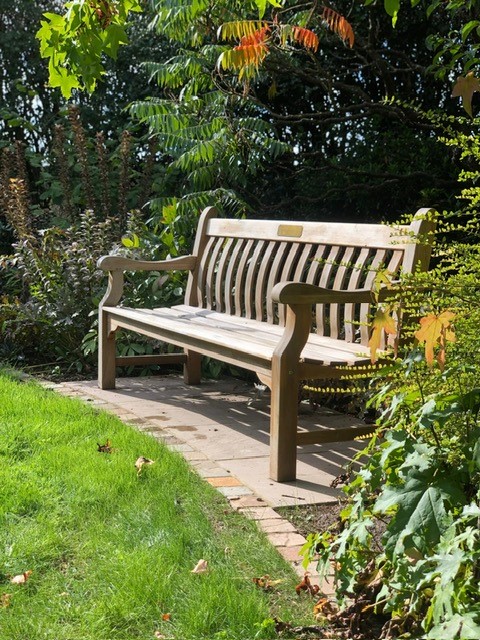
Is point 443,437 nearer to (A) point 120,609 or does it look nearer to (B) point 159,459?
(A) point 120,609

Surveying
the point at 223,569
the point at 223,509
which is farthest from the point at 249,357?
the point at 223,569

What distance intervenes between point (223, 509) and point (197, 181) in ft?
14.1

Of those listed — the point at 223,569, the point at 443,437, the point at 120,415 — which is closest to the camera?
the point at 443,437

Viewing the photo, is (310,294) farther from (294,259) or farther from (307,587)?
(294,259)

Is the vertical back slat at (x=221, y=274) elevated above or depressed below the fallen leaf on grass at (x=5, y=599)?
above

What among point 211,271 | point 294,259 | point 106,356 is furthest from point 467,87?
point 106,356

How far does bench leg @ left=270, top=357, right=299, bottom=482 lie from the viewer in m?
3.87

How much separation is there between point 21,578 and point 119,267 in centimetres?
344

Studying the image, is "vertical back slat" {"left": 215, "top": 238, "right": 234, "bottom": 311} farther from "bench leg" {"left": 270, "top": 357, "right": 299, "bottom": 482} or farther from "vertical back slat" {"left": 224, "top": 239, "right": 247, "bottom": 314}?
"bench leg" {"left": 270, "top": 357, "right": 299, "bottom": 482}

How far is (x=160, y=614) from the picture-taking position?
2.58 metres

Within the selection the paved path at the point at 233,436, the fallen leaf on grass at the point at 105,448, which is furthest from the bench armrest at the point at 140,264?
the fallen leaf on grass at the point at 105,448

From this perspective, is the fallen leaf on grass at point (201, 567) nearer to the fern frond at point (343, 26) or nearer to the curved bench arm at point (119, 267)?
the curved bench arm at point (119, 267)

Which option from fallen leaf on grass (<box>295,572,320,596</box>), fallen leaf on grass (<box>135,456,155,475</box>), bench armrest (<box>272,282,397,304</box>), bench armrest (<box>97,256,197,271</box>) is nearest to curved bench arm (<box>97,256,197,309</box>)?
bench armrest (<box>97,256,197,271</box>)

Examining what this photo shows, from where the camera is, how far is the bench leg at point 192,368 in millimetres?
6270
